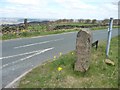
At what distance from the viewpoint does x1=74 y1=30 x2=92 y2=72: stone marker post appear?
7.95 meters

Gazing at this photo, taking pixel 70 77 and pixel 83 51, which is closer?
pixel 70 77

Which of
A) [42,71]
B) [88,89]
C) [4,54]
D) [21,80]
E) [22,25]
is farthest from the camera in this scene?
[22,25]

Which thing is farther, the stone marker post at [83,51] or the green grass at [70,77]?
the stone marker post at [83,51]

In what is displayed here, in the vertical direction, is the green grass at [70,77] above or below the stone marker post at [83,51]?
below

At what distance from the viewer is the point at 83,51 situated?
7.99m

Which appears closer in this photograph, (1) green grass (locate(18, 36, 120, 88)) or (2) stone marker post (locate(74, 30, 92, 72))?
(1) green grass (locate(18, 36, 120, 88))

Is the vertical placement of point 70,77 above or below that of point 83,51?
below

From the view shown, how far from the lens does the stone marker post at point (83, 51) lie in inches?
313

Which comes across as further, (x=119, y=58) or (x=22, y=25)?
(x=22, y=25)

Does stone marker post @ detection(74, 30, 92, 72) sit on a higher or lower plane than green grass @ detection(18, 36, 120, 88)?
higher

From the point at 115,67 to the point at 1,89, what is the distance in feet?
12.5

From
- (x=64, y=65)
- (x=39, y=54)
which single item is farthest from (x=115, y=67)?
(x=39, y=54)

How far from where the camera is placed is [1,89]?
23.1 feet

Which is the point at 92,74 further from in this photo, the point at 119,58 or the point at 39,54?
the point at 39,54
